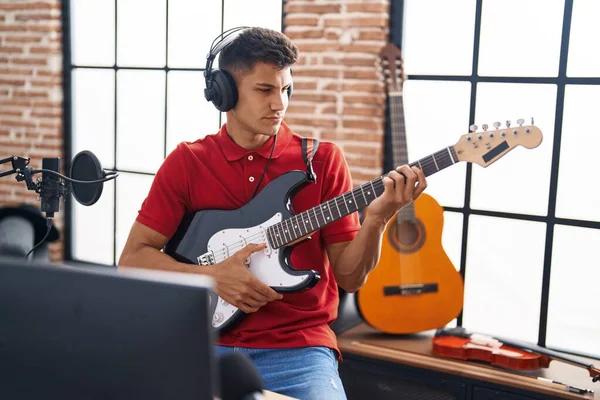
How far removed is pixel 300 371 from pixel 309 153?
585 millimetres

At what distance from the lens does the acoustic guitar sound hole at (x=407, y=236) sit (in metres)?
2.32

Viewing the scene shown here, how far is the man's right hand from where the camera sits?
1.69 metres

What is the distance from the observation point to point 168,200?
71.6 inches

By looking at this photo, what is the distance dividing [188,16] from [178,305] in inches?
106

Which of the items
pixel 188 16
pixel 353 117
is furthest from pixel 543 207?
pixel 188 16

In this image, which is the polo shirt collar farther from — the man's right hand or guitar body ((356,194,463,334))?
guitar body ((356,194,463,334))

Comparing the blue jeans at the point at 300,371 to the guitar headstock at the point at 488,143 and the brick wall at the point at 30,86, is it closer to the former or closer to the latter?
the guitar headstock at the point at 488,143

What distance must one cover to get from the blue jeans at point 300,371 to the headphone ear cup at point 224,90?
26.1 inches

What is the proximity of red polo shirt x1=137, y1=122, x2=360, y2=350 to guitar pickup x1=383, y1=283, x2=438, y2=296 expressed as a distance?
533 mm

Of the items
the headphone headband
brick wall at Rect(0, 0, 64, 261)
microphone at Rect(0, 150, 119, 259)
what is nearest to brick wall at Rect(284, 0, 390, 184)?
the headphone headband

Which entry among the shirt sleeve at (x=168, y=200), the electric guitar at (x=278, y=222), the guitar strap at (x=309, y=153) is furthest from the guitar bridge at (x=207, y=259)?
the guitar strap at (x=309, y=153)

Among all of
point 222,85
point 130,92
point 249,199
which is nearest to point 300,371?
point 249,199

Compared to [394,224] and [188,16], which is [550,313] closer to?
[394,224]

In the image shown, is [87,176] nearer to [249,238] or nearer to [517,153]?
[249,238]
